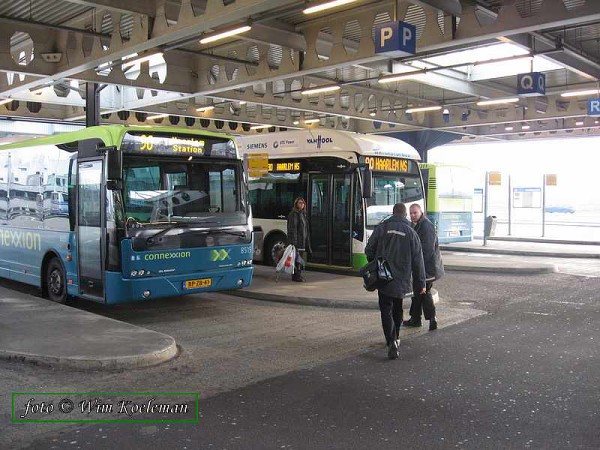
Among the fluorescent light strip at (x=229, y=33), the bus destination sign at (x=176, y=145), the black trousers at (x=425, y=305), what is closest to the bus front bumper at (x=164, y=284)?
the bus destination sign at (x=176, y=145)

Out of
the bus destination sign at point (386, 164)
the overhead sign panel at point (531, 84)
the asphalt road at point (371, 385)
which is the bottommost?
the asphalt road at point (371, 385)

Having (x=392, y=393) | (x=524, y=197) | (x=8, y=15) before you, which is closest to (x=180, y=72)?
(x=8, y=15)

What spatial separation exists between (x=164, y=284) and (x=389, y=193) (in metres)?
7.12

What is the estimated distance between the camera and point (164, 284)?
943 cm

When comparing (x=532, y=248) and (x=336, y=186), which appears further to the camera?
(x=532, y=248)

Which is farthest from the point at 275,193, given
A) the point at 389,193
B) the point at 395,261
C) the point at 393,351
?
the point at 393,351

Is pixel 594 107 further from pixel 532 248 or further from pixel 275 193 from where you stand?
pixel 275 193

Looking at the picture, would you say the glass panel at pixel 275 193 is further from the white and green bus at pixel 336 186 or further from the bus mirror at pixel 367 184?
the bus mirror at pixel 367 184

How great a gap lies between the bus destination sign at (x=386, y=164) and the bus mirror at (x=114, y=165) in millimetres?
6825

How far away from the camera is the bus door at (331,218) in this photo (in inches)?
567

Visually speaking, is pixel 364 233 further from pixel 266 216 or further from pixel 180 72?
pixel 180 72

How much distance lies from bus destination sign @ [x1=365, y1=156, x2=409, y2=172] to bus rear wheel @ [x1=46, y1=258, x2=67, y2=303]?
7.16 meters

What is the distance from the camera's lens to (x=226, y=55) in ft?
62.3

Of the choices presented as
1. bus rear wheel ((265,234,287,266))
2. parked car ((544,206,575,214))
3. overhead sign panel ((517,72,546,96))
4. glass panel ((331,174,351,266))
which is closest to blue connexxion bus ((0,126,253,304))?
glass panel ((331,174,351,266))
